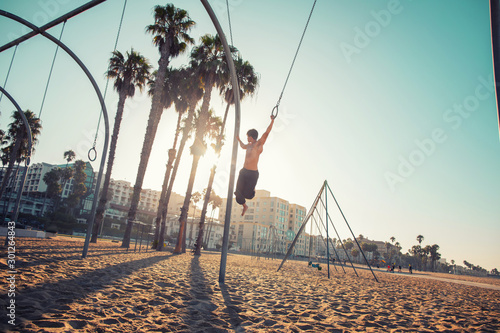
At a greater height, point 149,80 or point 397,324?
point 149,80

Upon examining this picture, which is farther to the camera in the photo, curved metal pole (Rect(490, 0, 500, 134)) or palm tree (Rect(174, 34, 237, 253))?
palm tree (Rect(174, 34, 237, 253))

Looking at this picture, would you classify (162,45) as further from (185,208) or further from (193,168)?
(185,208)

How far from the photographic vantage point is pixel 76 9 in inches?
278

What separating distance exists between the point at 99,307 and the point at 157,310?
68cm

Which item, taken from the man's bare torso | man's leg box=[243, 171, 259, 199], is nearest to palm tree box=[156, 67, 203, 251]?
the man's bare torso

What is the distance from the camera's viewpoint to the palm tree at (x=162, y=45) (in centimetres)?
1731

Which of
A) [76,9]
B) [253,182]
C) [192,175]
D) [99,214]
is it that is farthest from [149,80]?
[253,182]

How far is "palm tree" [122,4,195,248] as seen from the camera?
17312 millimetres

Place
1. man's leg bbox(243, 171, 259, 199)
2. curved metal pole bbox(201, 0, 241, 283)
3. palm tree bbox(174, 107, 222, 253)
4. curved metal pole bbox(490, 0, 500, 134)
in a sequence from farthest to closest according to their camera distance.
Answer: palm tree bbox(174, 107, 222, 253)
man's leg bbox(243, 171, 259, 199)
curved metal pole bbox(201, 0, 241, 283)
curved metal pole bbox(490, 0, 500, 134)

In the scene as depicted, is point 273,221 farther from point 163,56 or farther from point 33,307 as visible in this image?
point 33,307

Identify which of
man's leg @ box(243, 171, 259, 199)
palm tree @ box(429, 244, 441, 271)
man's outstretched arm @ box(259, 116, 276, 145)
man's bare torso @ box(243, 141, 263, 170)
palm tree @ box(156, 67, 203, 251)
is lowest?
palm tree @ box(429, 244, 441, 271)

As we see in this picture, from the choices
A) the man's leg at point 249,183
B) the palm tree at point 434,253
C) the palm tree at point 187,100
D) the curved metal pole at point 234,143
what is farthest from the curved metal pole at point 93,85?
the palm tree at point 434,253

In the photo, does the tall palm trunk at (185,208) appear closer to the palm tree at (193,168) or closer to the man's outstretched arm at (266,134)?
the palm tree at (193,168)

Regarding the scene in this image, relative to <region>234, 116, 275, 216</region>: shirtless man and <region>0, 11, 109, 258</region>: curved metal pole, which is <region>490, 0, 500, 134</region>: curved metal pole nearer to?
<region>234, 116, 275, 216</region>: shirtless man
